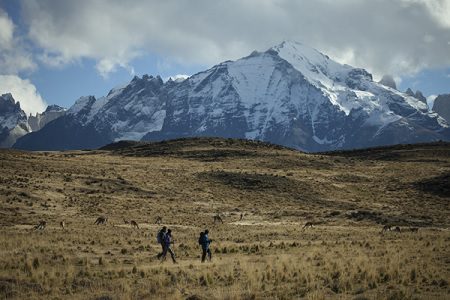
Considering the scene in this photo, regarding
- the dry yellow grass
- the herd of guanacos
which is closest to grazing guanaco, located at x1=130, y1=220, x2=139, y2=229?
the herd of guanacos

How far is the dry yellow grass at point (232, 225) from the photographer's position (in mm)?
21734

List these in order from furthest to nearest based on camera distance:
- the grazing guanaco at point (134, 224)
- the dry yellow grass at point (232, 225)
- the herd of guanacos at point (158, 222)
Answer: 1. the grazing guanaco at point (134, 224)
2. the herd of guanacos at point (158, 222)
3. the dry yellow grass at point (232, 225)

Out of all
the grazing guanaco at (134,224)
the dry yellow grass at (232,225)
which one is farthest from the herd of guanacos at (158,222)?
the dry yellow grass at (232,225)

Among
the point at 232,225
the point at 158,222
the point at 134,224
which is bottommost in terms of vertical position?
the point at 232,225

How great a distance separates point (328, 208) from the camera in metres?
61.1

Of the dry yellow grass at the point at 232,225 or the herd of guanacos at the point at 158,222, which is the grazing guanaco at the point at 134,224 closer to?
the herd of guanacos at the point at 158,222

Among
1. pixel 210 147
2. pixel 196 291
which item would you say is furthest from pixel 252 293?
pixel 210 147

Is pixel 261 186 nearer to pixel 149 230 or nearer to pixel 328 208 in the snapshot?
pixel 328 208

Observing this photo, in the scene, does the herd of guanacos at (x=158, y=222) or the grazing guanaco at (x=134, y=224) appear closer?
the herd of guanacos at (x=158, y=222)

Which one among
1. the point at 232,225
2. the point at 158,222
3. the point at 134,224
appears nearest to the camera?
the point at 134,224

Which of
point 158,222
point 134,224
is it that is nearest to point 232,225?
point 158,222

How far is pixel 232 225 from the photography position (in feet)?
158

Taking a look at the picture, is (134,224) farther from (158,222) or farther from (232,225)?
(232,225)

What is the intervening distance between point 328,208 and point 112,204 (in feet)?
77.8
